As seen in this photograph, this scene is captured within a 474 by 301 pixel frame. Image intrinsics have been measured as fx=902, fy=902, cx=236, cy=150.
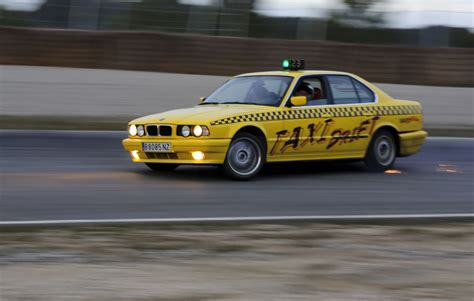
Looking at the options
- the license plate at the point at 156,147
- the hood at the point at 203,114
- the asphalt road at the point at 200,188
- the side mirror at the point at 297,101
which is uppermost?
the side mirror at the point at 297,101

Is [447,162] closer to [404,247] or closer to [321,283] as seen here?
[404,247]

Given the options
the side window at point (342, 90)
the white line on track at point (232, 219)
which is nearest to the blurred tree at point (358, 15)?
the side window at point (342, 90)

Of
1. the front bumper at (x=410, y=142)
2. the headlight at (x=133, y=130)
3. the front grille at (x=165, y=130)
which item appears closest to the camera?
the front grille at (x=165, y=130)

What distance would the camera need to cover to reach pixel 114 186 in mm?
10062

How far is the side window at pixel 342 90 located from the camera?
1183cm

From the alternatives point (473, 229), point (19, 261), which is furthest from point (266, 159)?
point (19, 261)

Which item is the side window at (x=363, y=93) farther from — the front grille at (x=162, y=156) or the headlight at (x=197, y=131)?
the front grille at (x=162, y=156)

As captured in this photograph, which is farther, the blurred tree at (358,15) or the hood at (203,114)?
the blurred tree at (358,15)

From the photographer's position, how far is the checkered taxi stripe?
10625 mm

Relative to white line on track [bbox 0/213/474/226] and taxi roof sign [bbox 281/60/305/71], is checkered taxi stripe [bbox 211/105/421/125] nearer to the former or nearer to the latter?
taxi roof sign [bbox 281/60/305/71]

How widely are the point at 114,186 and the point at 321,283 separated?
4.68 metres

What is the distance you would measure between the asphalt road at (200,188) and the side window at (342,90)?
0.98 meters

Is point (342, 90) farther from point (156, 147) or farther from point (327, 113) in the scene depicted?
point (156, 147)

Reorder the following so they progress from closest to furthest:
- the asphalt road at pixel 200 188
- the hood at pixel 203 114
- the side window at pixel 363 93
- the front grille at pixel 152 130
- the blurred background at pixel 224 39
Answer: the asphalt road at pixel 200 188, the hood at pixel 203 114, the front grille at pixel 152 130, the side window at pixel 363 93, the blurred background at pixel 224 39
